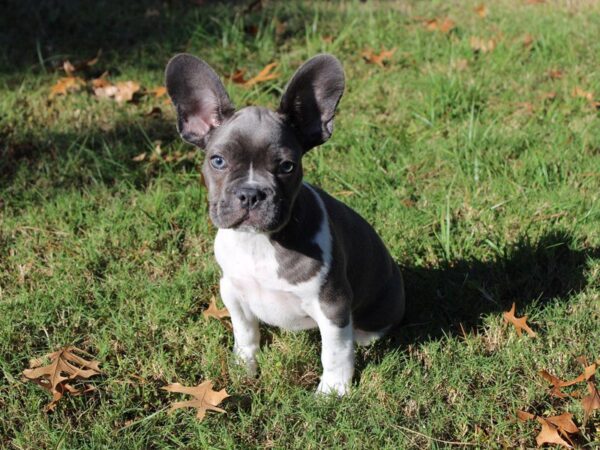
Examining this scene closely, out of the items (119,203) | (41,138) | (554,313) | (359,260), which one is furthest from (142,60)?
(554,313)

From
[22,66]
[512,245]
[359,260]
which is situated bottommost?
[22,66]

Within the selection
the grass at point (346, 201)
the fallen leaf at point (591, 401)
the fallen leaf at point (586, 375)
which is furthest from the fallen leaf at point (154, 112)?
the fallen leaf at point (591, 401)

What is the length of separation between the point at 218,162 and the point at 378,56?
378cm

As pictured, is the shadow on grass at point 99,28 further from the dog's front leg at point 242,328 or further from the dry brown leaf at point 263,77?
the dog's front leg at point 242,328

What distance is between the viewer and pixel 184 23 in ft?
23.5

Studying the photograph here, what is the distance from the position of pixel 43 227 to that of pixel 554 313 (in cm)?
310

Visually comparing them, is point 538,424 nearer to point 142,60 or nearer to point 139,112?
point 139,112

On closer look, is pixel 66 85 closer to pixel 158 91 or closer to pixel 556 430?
pixel 158 91

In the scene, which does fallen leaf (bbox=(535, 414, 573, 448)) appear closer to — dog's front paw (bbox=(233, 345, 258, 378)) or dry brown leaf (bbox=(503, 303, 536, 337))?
dry brown leaf (bbox=(503, 303, 536, 337))

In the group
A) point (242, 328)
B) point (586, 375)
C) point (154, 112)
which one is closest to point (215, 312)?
point (242, 328)

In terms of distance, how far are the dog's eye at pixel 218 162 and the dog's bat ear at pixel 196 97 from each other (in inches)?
9.3

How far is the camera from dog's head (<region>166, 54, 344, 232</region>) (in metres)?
3.03

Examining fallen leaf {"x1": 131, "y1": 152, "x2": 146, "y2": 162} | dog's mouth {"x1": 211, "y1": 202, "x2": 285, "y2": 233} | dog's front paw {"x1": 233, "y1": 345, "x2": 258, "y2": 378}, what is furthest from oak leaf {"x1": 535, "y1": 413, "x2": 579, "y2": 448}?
fallen leaf {"x1": 131, "y1": 152, "x2": 146, "y2": 162}

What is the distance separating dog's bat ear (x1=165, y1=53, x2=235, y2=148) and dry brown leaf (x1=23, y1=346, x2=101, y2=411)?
1170 millimetres
